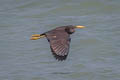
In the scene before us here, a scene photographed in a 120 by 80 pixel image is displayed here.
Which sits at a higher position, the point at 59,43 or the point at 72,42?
the point at 59,43

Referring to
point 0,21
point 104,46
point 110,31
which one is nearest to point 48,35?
point 104,46

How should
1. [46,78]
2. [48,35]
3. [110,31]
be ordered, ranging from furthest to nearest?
[110,31] → [46,78] → [48,35]

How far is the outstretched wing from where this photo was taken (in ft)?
22.8

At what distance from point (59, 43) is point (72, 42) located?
347 centimetres

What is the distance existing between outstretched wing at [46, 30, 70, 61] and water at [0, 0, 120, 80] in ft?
4.74

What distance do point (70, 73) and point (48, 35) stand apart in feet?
5.62

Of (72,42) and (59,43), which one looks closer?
(59,43)

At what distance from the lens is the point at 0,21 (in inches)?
480

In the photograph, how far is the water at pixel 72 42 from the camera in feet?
30.4

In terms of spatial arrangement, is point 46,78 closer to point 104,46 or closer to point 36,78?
point 36,78

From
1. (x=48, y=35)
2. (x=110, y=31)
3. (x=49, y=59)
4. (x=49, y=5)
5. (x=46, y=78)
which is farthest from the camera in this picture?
(x=49, y=5)

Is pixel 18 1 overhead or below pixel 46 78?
overhead

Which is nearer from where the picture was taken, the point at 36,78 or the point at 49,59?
the point at 36,78

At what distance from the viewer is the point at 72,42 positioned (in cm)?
1070
